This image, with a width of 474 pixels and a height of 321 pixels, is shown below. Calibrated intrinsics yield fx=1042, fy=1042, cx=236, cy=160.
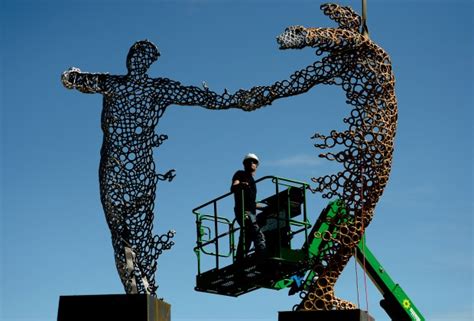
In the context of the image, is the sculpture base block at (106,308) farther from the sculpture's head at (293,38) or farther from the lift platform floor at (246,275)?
the sculpture's head at (293,38)

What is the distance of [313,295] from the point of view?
46.3 feet

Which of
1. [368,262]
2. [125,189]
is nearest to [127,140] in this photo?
[125,189]

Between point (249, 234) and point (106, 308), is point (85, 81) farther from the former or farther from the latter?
point (106, 308)

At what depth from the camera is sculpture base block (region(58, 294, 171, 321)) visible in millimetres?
12211

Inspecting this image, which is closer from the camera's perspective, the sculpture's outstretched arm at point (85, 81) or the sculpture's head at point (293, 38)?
the sculpture's head at point (293, 38)

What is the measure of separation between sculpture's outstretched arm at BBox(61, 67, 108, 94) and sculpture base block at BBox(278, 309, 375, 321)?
14.3 feet

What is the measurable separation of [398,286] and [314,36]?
16.4ft

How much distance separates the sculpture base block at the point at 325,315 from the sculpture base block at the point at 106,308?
79.3 inches

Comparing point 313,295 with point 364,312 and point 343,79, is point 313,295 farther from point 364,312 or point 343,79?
point 343,79

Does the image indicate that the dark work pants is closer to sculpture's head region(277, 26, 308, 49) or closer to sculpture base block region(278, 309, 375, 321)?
sculpture base block region(278, 309, 375, 321)

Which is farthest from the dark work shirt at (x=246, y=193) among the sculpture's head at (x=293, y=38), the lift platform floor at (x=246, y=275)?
the sculpture's head at (x=293, y=38)

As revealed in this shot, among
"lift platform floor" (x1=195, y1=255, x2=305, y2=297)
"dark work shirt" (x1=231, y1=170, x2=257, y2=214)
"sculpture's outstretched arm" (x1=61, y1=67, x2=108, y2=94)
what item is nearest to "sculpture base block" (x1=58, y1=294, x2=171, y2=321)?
"lift platform floor" (x1=195, y1=255, x2=305, y2=297)

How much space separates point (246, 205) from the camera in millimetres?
14305

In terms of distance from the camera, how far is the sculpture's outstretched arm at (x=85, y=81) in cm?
1520
